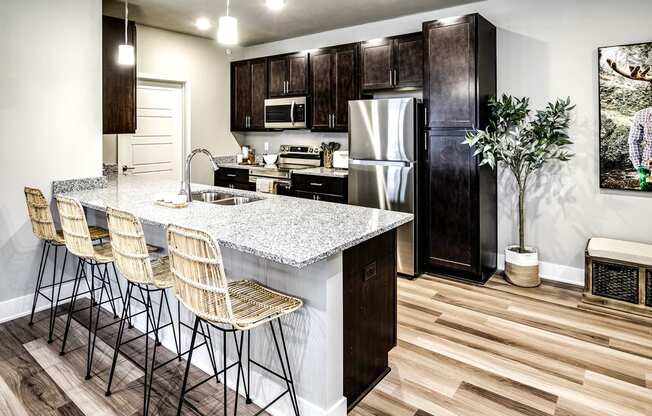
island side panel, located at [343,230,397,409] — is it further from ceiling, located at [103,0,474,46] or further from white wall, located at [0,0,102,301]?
ceiling, located at [103,0,474,46]

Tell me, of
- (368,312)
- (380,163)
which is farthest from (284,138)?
(368,312)

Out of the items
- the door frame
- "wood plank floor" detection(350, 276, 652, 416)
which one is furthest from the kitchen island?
the door frame

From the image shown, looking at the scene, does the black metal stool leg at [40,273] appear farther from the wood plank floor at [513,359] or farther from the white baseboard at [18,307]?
Result: the wood plank floor at [513,359]

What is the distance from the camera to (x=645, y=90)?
11.2 feet

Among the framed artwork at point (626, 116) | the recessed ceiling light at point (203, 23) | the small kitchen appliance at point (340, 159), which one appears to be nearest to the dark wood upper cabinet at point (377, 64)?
the small kitchen appliance at point (340, 159)

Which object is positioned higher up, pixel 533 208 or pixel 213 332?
pixel 533 208

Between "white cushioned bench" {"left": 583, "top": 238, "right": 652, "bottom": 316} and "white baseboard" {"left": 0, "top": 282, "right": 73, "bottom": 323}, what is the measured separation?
4.29 m

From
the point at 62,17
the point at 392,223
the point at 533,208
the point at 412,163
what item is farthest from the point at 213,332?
the point at 533,208

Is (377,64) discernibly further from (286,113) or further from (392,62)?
(286,113)

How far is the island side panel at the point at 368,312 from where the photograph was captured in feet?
6.79

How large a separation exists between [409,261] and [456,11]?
255cm

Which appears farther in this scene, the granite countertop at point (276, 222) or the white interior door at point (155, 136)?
the white interior door at point (155, 136)

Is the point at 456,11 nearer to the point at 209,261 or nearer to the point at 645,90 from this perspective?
the point at 645,90

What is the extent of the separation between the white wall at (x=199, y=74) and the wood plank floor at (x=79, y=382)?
3.41 m
